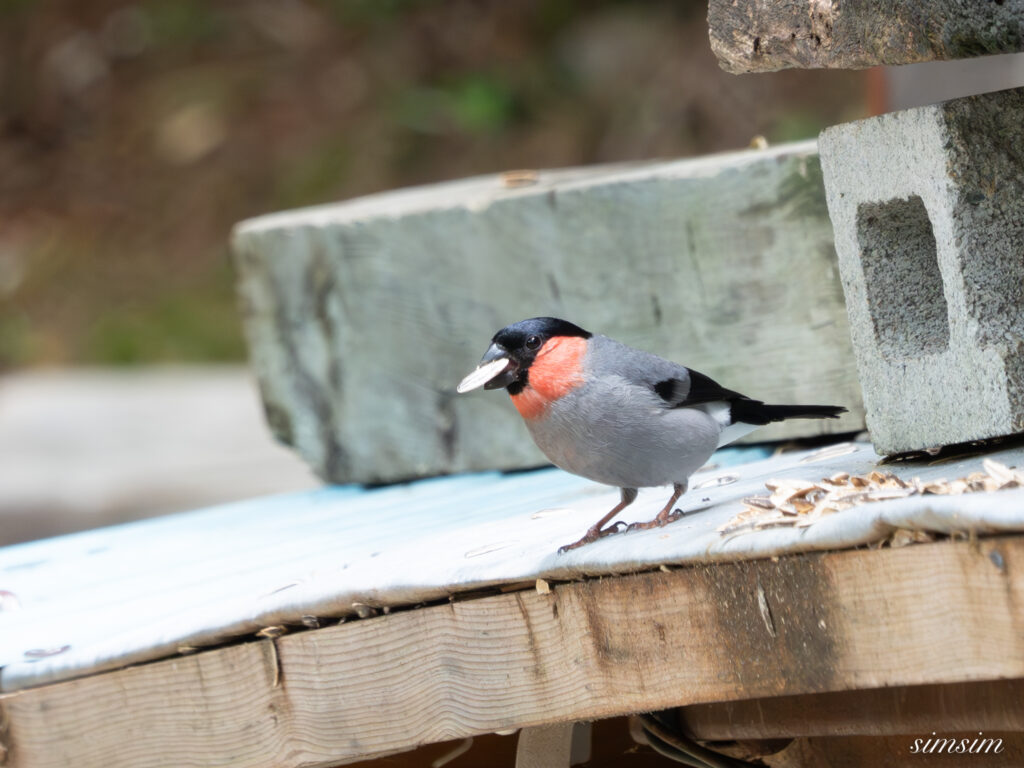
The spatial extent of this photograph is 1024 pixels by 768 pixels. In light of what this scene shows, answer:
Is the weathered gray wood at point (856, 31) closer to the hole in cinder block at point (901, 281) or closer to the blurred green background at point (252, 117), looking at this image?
the hole in cinder block at point (901, 281)

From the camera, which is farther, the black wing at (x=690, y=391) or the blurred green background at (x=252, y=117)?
the blurred green background at (x=252, y=117)

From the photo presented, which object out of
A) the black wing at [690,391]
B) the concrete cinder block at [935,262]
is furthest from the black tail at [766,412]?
the concrete cinder block at [935,262]

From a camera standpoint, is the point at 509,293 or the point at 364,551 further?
the point at 509,293

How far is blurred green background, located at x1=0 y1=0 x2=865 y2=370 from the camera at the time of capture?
40.7 ft

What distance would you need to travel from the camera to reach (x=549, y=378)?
2682 millimetres

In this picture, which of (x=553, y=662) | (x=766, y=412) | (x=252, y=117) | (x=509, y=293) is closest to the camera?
(x=553, y=662)

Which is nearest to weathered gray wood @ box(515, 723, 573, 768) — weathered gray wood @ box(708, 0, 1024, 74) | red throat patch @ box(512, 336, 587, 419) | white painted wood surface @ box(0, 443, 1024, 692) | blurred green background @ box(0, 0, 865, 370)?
white painted wood surface @ box(0, 443, 1024, 692)

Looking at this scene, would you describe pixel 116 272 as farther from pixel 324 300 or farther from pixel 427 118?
pixel 324 300

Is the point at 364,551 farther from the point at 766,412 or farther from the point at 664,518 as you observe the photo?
the point at 766,412

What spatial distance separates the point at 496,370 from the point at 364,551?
25.2 inches

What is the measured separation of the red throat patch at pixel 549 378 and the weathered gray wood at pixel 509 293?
118 cm

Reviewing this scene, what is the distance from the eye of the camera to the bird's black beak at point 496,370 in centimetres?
264

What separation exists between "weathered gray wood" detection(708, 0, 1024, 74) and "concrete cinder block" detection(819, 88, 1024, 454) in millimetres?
116

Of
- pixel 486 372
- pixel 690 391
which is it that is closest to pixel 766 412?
pixel 690 391
